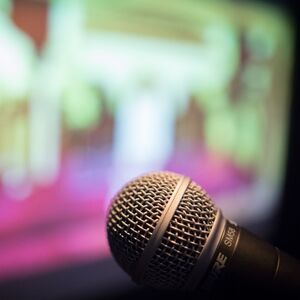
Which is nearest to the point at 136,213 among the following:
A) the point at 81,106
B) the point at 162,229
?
the point at 162,229

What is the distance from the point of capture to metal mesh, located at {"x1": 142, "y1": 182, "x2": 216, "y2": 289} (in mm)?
523

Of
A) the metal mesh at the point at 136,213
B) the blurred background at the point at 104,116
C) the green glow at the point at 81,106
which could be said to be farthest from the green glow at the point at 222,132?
the metal mesh at the point at 136,213

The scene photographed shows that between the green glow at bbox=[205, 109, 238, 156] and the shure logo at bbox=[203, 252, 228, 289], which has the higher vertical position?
the shure logo at bbox=[203, 252, 228, 289]

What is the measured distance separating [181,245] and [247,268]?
0.07 metres

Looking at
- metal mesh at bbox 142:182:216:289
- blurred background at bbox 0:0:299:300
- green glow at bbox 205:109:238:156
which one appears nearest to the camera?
metal mesh at bbox 142:182:216:289

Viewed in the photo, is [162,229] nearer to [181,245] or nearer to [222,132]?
[181,245]

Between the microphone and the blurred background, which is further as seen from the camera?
the blurred background

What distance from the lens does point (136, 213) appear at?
552 millimetres

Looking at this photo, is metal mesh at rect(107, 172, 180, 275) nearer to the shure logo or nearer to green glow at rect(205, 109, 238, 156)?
the shure logo

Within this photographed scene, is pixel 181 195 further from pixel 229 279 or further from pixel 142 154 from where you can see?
pixel 142 154

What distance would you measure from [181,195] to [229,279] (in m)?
0.10

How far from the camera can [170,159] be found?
172 cm

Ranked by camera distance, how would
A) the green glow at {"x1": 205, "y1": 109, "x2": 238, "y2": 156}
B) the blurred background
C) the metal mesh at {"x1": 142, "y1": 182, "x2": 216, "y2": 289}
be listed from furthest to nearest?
the green glow at {"x1": 205, "y1": 109, "x2": 238, "y2": 156}, the blurred background, the metal mesh at {"x1": 142, "y1": 182, "x2": 216, "y2": 289}

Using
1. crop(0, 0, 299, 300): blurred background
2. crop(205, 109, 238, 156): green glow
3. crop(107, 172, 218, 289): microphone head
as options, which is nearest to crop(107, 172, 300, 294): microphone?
crop(107, 172, 218, 289): microphone head
